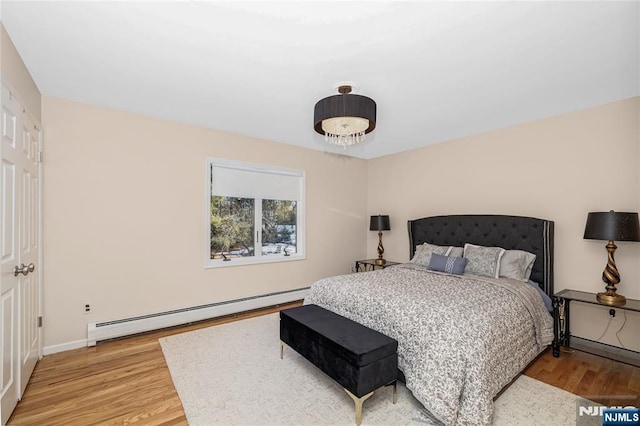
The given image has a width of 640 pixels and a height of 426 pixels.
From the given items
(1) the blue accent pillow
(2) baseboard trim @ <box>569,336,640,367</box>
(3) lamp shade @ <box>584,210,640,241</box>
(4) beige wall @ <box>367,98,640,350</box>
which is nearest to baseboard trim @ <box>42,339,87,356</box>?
(1) the blue accent pillow

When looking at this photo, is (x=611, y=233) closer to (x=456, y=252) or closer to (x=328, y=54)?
(x=456, y=252)

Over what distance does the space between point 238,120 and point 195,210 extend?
4.20 feet

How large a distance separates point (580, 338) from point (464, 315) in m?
2.17

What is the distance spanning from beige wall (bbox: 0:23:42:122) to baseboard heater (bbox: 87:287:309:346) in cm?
220

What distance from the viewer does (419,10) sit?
175 cm

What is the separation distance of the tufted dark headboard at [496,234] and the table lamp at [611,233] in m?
0.53

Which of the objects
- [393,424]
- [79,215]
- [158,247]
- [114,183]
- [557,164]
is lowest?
[393,424]

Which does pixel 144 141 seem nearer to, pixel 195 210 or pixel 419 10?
pixel 195 210

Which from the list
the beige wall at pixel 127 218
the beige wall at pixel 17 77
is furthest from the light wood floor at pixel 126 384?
the beige wall at pixel 17 77

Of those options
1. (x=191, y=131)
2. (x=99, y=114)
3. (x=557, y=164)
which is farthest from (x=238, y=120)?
(x=557, y=164)

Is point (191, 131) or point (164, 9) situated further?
point (191, 131)

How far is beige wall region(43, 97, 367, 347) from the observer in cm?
300

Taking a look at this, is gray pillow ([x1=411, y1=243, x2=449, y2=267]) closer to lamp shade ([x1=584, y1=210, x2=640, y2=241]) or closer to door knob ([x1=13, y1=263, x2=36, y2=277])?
lamp shade ([x1=584, y1=210, x2=640, y2=241])

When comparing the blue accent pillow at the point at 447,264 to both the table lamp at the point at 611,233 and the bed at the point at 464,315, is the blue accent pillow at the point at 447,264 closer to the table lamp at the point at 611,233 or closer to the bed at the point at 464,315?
the bed at the point at 464,315
